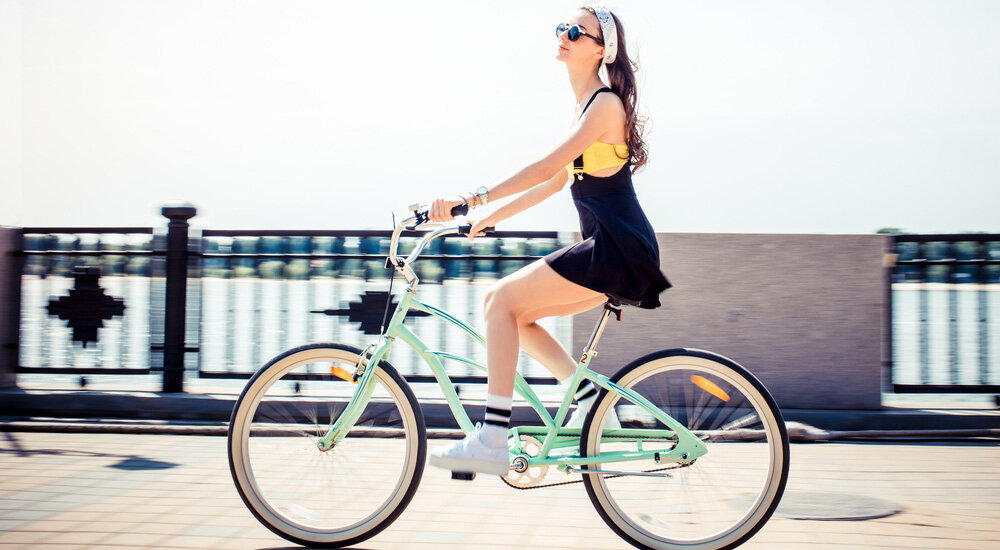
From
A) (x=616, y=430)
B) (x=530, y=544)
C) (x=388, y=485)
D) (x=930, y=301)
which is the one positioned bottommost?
(x=530, y=544)

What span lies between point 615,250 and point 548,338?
48cm

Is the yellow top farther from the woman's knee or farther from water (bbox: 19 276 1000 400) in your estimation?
water (bbox: 19 276 1000 400)

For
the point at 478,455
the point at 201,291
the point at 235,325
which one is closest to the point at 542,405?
the point at 478,455

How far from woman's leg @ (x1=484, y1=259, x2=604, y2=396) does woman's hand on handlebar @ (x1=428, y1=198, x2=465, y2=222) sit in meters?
0.32

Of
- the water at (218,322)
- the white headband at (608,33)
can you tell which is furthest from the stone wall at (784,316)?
the white headband at (608,33)

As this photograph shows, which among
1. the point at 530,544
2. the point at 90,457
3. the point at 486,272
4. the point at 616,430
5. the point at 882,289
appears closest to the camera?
the point at 616,430

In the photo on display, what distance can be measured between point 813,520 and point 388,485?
196 cm

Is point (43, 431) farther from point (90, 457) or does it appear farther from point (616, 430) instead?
point (616, 430)

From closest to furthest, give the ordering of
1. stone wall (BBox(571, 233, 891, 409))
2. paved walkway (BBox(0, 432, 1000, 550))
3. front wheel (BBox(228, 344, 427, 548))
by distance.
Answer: front wheel (BBox(228, 344, 427, 548)) < paved walkway (BBox(0, 432, 1000, 550)) < stone wall (BBox(571, 233, 891, 409))

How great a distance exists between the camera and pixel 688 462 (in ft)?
10.6

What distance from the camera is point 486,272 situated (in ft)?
23.0

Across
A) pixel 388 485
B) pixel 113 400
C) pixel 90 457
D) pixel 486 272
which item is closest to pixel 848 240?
pixel 486 272

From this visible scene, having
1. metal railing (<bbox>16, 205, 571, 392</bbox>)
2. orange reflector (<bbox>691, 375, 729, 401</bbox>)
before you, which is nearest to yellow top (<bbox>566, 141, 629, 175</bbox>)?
orange reflector (<bbox>691, 375, 729, 401</bbox>)

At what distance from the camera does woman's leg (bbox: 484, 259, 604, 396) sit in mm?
3207
